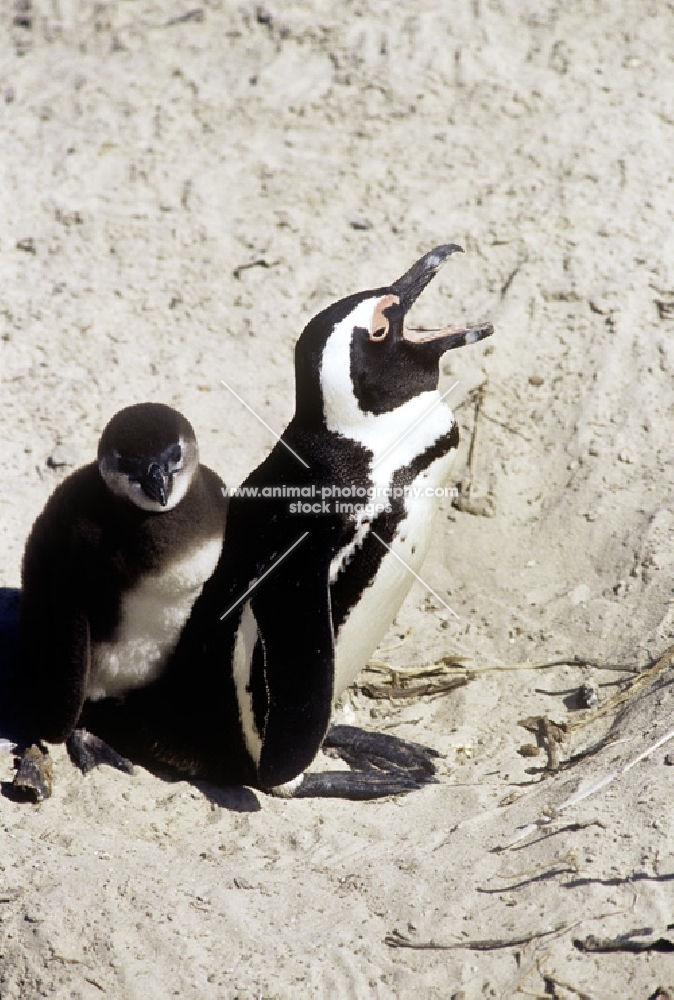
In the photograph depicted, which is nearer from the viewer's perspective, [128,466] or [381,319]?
[128,466]

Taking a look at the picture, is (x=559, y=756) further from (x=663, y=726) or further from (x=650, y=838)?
(x=650, y=838)

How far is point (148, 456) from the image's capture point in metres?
2.73

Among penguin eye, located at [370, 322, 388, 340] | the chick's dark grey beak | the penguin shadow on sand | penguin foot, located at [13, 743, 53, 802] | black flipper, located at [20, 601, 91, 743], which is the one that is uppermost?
the chick's dark grey beak

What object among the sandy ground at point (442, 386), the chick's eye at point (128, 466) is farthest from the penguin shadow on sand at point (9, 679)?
the chick's eye at point (128, 466)

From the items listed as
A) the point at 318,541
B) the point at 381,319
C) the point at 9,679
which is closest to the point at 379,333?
the point at 381,319

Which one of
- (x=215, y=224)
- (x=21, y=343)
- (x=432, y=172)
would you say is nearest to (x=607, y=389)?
(x=432, y=172)

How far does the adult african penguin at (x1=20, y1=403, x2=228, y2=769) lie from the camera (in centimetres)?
278

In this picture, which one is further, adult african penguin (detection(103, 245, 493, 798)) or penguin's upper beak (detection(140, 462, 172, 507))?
adult african penguin (detection(103, 245, 493, 798))

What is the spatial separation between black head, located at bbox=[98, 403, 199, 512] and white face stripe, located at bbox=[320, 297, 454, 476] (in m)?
0.41

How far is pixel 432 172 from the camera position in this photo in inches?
193

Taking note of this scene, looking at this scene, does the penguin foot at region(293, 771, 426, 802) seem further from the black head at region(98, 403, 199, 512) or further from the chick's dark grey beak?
the chick's dark grey beak

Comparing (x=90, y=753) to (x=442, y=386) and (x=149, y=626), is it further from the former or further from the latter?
(x=442, y=386)

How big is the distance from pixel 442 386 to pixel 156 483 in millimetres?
1803

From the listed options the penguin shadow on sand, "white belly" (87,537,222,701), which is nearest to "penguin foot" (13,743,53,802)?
the penguin shadow on sand
